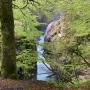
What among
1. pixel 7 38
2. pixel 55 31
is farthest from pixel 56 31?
pixel 7 38

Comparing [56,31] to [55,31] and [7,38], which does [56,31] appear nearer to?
[55,31]

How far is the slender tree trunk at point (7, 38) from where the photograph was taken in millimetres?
8367

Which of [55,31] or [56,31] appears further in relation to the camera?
[55,31]

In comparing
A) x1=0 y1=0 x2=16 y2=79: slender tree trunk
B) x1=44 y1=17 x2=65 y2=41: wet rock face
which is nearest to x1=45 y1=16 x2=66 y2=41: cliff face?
x1=44 y1=17 x2=65 y2=41: wet rock face

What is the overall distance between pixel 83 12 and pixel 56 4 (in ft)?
A: 9.50

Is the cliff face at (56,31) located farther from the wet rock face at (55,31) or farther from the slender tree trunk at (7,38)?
the slender tree trunk at (7,38)

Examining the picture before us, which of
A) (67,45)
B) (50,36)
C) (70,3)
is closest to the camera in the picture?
(70,3)

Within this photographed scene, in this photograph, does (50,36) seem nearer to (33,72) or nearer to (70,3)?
(33,72)

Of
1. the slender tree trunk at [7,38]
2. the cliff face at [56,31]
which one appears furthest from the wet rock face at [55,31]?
the slender tree trunk at [7,38]

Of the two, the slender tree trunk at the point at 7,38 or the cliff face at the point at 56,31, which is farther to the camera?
the cliff face at the point at 56,31

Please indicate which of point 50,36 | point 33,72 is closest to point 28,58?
point 33,72

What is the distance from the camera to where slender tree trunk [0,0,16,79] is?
837cm

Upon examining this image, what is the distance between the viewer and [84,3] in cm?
1088

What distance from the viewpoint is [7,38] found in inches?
337
